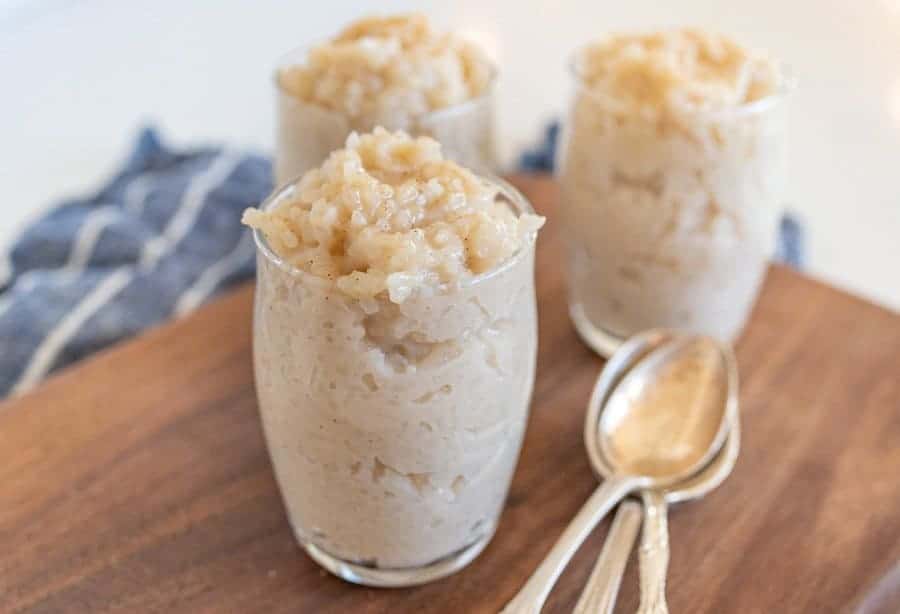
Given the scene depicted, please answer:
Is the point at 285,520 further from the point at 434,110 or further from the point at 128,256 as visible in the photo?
the point at 128,256

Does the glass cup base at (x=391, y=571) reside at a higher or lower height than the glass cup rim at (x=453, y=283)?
lower

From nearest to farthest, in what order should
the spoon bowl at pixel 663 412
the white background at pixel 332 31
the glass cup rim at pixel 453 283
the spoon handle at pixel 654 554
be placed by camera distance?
1. the glass cup rim at pixel 453 283
2. the spoon handle at pixel 654 554
3. the spoon bowl at pixel 663 412
4. the white background at pixel 332 31

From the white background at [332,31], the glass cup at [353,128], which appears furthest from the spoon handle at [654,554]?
the white background at [332,31]

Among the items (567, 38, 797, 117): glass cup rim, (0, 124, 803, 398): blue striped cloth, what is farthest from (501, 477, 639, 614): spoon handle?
(0, 124, 803, 398): blue striped cloth

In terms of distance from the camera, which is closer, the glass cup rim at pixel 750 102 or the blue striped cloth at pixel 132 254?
the glass cup rim at pixel 750 102

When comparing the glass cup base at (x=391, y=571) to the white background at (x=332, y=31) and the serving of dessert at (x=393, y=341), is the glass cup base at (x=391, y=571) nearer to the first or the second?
the serving of dessert at (x=393, y=341)

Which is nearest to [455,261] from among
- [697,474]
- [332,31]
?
[697,474]

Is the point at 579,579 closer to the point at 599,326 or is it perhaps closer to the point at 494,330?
the point at 494,330
